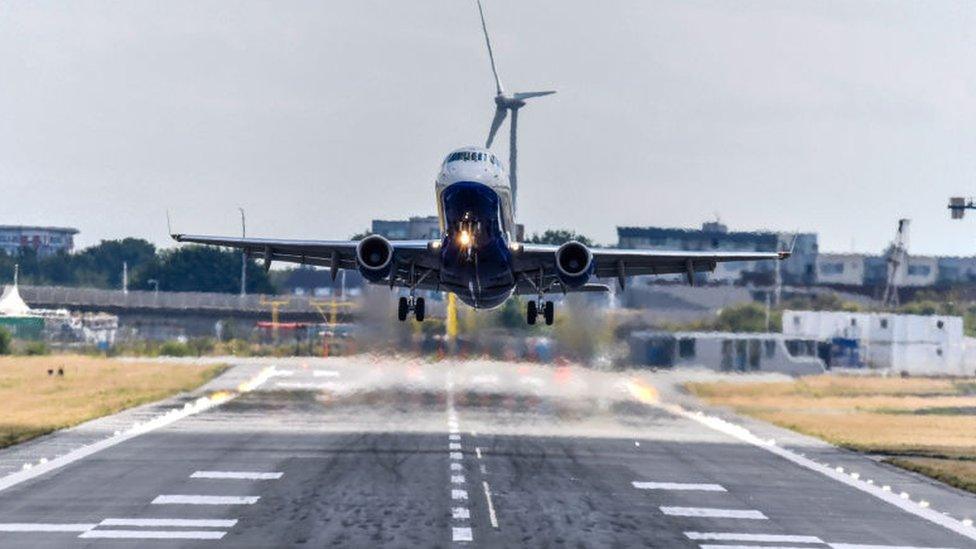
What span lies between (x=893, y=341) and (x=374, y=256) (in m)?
71.8

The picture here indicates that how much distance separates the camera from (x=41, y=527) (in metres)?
38.5

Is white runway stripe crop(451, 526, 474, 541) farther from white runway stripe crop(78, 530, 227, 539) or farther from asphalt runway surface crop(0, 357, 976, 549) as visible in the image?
white runway stripe crop(78, 530, 227, 539)

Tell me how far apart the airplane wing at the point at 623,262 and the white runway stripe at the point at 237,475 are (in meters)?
12.0

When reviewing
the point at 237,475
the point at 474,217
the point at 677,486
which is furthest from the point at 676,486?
the point at 237,475

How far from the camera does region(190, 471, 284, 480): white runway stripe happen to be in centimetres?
4931

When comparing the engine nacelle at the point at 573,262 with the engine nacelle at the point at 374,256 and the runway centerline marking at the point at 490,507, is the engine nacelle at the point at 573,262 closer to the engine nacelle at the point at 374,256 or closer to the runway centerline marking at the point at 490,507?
the engine nacelle at the point at 374,256

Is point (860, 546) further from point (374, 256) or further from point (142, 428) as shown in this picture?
point (142, 428)

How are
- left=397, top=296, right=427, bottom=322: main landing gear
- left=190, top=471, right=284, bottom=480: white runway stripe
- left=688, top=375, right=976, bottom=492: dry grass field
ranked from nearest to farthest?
left=190, top=471, right=284, bottom=480: white runway stripe, left=688, top=375, right=976, bottom=492: dry grass field, left=397, top=296, right=427, bottom=322: main landing gear

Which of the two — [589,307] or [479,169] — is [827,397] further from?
[479,169]

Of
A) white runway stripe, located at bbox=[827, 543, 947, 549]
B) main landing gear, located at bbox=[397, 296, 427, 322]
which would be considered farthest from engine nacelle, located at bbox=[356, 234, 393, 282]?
white runway stripe, located at bbox=[827, 543, 947, 549]

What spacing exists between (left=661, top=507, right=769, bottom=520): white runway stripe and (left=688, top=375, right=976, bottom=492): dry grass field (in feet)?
32.7

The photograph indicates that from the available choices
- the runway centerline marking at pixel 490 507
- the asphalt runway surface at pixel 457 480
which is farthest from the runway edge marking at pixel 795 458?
the runway centerline marking at pixel 490 507

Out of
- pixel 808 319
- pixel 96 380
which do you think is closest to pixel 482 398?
pixel 96 380

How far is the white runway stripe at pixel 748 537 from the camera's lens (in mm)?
38688
